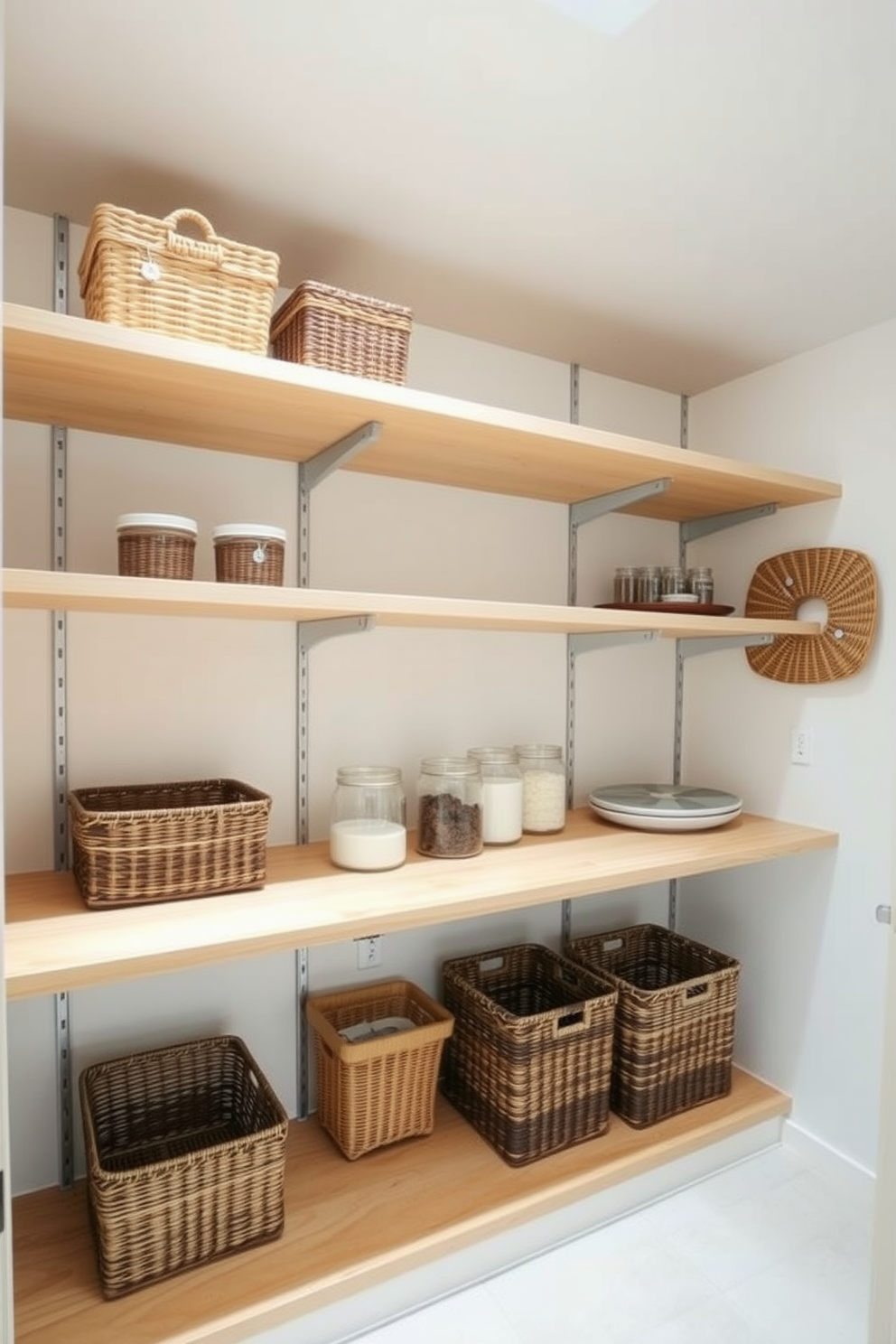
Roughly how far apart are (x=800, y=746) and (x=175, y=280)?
1.71 metres

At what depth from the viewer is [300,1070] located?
5.71ft

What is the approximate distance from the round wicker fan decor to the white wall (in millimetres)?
34

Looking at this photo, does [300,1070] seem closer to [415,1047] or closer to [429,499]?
[415,1047]

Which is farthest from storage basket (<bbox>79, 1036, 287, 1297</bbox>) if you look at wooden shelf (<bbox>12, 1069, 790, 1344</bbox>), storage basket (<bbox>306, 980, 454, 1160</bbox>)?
storage basket (<bbox>306, 980, 454, 1160</bbox>)

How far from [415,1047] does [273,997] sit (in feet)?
1.10

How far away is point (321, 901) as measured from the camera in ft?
4.35

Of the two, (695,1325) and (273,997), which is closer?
(695,1325)

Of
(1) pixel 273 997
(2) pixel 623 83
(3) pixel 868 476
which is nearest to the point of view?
(2) pixel 623 83

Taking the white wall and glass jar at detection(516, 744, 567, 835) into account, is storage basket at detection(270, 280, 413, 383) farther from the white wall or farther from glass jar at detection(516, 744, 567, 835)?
the white wall

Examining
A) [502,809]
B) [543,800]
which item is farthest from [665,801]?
[502,809]

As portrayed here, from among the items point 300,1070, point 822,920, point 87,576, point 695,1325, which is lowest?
point 695,1325

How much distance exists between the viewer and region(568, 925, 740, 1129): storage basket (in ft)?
5.78

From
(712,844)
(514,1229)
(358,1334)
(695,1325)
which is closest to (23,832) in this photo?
(358,1334)

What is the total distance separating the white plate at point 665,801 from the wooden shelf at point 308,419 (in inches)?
29.7
